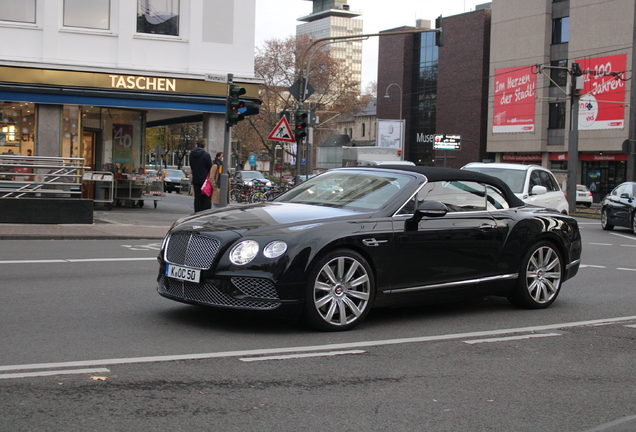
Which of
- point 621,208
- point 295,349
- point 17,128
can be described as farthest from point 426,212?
point 17,128

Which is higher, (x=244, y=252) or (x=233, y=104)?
(x=233, y=104)

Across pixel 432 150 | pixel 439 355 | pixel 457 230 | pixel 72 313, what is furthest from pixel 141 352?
pixel 432 150

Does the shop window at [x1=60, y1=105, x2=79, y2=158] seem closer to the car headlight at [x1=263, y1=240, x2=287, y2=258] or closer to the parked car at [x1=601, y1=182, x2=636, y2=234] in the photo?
the parked car at [x1=601, y1=182, x2=636, y2=234]

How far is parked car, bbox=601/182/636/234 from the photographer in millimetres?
21453

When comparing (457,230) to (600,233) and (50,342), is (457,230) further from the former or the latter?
(600,233)

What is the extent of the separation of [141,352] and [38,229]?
1081 centimetres

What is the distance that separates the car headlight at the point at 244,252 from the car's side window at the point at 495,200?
9.58 feet

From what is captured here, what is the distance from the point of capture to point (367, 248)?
6906 mm

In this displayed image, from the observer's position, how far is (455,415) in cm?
461

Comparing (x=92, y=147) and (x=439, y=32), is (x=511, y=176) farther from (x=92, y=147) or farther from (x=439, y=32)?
(x=92, y=147)

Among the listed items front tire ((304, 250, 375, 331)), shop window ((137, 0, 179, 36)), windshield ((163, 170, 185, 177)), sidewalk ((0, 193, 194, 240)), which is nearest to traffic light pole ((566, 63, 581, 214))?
shop window ((137, 0, 179, 36))

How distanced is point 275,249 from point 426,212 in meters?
1.58

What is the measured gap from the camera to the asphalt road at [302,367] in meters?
4.43

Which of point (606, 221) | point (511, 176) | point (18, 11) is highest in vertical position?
point (18, 11)
